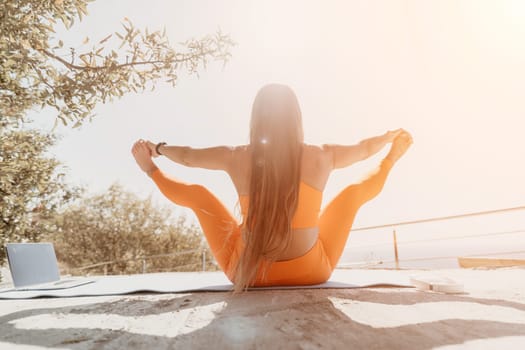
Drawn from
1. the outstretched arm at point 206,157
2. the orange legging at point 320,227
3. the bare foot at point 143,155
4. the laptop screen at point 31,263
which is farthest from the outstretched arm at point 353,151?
the laptop screen at point 31,263

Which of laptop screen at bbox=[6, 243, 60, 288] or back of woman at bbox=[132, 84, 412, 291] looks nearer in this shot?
back of woman at bbox=[132, 84, 412, 291]

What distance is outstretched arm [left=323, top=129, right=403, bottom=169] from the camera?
2.18 meters

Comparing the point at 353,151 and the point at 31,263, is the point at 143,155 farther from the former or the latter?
the point at 31,263

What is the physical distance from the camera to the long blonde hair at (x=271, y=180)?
1982 millimetres

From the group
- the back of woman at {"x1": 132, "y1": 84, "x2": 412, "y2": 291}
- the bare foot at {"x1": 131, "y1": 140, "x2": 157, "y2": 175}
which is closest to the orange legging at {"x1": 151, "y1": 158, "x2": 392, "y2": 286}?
the back of woman at {"x1": 132, "y1": 84, "x2": 412, "y2": 291}

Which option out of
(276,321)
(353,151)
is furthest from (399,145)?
(276,321)

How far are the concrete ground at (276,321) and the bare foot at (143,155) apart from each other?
0.83 meters

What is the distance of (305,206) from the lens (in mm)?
2092

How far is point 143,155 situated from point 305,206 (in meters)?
1.13

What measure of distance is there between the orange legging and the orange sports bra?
15 cm

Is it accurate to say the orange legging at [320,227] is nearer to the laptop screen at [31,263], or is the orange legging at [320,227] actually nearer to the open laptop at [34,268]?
the open laptop at [34,268]

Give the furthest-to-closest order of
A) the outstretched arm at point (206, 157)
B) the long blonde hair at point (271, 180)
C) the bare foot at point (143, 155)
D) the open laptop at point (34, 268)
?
1. the open laptop at point (34, 268)
2. the bare foot at point (143, 155)
3. the outstretched arm at point (206, 157)
4. the long blonde hair at point (271, 180)

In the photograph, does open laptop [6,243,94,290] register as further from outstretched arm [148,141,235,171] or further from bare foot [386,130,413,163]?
bare foot [386,130,413,163]

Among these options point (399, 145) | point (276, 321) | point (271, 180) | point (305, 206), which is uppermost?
point (399, 145)
